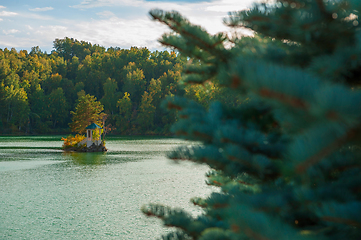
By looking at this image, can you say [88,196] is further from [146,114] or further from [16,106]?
A: [16,106]

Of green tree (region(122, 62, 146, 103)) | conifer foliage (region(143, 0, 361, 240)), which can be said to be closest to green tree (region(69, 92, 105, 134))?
green tree (region(122, 62, 146, 103))

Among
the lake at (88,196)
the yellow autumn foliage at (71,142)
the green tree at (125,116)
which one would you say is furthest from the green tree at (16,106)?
the lake at (88,196)

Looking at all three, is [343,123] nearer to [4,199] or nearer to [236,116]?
[236,116]

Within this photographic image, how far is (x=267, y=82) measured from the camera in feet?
2.31

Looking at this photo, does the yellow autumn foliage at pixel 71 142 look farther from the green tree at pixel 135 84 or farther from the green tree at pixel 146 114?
the green tree at pixel 135 84

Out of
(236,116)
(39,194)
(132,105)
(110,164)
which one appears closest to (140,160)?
(110,164)

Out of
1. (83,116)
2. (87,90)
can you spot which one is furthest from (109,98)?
(83,116)

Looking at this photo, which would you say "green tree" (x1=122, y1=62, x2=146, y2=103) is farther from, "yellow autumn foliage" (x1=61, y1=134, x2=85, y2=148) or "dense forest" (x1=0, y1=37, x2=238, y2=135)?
"yellow autumn foliage" (x1=61, y1=134, x2=85, y2=148)

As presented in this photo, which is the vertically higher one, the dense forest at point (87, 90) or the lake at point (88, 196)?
the dense forest at point (87, 90)

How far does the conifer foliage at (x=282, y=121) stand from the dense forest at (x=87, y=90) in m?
47.3

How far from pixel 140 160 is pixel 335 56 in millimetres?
19408

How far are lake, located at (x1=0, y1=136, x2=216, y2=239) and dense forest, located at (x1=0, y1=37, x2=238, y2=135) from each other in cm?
3343

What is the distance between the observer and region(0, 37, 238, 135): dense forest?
174ft

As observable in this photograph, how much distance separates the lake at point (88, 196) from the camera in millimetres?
7415
